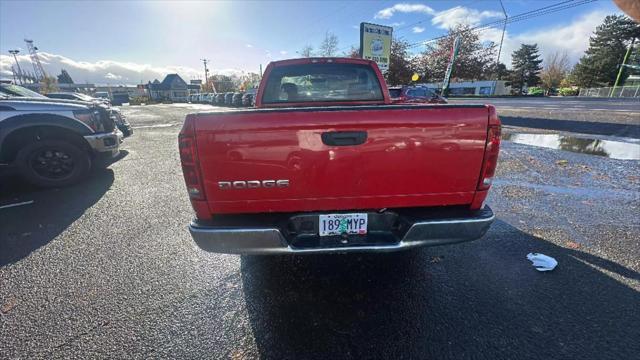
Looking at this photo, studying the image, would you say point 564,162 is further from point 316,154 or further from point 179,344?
point 179,344

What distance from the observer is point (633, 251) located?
2.99m

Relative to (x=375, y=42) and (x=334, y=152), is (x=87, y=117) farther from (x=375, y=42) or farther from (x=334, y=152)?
(x=375, y=42)

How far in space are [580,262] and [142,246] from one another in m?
4.74

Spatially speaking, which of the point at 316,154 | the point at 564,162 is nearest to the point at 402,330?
the point at 316,154

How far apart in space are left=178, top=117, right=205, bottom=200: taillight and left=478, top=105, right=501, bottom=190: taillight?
2.09 m

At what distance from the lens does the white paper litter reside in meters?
2.73

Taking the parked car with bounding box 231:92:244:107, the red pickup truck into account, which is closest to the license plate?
the red pickup truck

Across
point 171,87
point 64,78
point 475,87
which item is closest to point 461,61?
point 475,87

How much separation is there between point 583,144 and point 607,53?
7445 centimetres

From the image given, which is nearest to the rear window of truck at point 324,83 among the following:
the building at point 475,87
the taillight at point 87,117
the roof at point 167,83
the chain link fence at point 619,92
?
the taillight at point 87,117

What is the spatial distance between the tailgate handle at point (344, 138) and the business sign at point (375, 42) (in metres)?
13.2

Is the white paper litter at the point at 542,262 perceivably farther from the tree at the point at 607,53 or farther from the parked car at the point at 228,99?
the tree at the point at 607,53

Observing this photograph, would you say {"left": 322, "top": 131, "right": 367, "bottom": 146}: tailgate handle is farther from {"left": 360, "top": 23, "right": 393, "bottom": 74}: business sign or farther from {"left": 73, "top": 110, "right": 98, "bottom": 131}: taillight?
{"left": 360, "top": 23, "right": 393, "bottom": 74}: business sign

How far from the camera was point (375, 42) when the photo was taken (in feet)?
46.0
